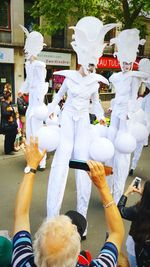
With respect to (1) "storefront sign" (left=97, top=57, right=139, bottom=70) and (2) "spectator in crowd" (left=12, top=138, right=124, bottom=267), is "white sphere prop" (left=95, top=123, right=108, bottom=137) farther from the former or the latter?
(1) "storefront sign" (left=97, top=57, right=139, bottom=70)

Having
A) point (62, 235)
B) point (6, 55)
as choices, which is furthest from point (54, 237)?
point (6, 55)

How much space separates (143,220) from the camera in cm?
202

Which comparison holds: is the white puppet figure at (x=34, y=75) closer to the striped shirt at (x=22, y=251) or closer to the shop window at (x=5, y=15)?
the striped shirt at (x=22, y=251)

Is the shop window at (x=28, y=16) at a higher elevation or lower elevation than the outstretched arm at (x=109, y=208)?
higher

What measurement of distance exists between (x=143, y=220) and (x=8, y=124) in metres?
4.82

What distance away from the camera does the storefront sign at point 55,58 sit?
15.5 m

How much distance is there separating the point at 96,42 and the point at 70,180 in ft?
8.94

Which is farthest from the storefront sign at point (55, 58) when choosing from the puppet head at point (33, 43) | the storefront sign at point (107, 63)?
Answer: the puppet head at point (33, 43)

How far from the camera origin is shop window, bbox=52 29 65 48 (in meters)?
16.2

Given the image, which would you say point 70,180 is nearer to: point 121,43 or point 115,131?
point 115,131

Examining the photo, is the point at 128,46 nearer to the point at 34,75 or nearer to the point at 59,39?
the point at 34,75

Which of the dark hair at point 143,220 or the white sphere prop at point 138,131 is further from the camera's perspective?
the white sphere prop at point 138,131

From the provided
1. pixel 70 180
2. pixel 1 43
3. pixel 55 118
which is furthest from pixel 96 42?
pixel 1 43

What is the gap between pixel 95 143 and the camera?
3.44m
